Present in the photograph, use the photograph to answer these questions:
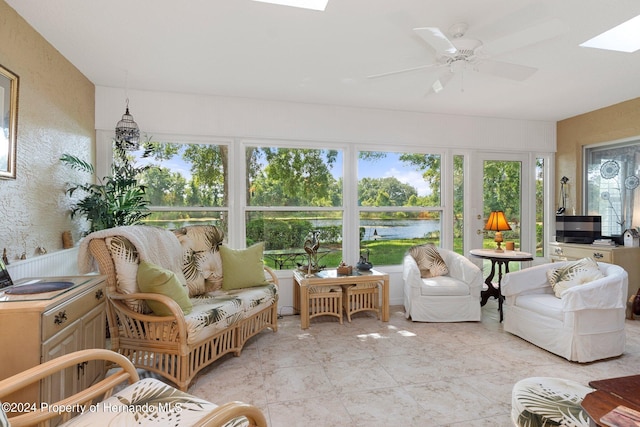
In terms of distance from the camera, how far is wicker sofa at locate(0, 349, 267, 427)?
1.17 metres

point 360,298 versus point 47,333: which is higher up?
point 47,333

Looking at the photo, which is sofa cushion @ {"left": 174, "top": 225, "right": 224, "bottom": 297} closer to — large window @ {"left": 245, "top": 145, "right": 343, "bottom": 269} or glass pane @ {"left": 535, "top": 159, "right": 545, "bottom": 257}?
large window @ {"left": 245, "top": 145, "right": 343, "bottom": 269}

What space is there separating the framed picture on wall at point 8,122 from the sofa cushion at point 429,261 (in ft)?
12.2

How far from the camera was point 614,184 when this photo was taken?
13.9 feet

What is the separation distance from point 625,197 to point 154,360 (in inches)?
214

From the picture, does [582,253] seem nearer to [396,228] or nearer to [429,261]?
[429,261]

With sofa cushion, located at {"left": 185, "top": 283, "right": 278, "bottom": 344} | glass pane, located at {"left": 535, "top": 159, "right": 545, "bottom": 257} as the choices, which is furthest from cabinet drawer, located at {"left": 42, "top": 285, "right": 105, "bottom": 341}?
glass pane, located at {"left": 535, "top": 159, "right": 545, "bottom": 257}

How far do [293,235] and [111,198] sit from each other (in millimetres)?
2003

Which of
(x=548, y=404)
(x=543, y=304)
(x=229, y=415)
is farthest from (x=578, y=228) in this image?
(x=229, y=415)

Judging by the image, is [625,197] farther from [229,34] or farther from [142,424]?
[142,424]

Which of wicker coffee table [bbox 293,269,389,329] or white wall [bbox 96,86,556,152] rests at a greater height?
white wall [bbox 96,86,556,152]

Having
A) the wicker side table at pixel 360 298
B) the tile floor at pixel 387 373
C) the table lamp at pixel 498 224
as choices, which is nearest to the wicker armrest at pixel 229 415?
the tile floor at pixel 387 373

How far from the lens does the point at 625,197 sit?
410 cm

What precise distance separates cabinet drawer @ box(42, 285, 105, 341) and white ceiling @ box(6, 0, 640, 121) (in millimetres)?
1820
